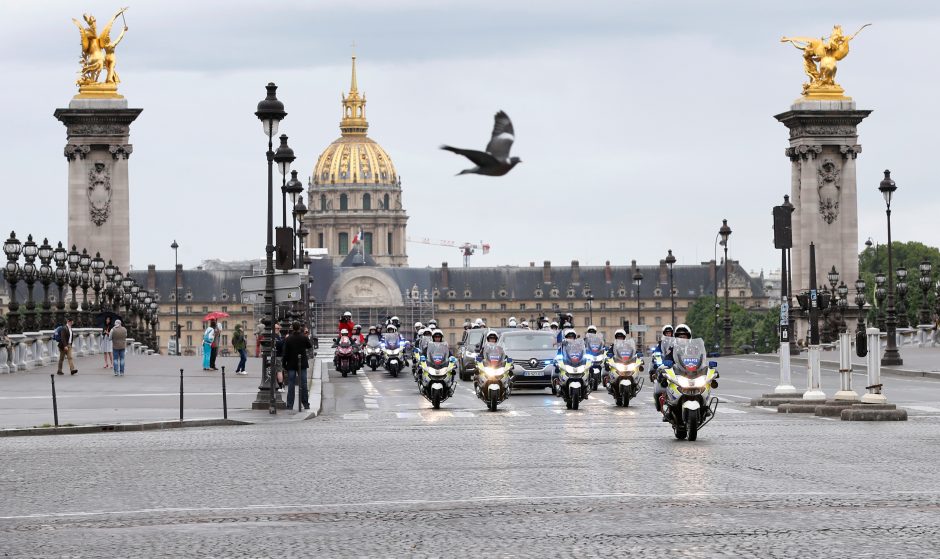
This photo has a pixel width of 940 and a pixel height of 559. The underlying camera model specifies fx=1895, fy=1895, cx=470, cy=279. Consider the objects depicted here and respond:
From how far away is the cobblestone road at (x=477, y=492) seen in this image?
14.3m

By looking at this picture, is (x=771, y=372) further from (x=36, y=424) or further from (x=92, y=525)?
(x=92, y=525)

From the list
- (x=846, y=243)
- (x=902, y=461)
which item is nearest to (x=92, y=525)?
(x=902, y=461)

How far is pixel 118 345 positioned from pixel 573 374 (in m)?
17.5

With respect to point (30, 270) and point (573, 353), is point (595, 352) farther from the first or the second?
point (30, 270)

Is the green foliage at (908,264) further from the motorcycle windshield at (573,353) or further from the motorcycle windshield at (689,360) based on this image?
the motorcycle windshield at (689,360)

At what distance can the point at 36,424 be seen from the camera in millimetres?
30062

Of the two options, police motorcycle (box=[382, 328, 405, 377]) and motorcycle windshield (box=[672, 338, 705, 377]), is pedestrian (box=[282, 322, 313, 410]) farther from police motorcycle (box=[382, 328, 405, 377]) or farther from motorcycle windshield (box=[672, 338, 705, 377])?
police motorcycle (box=[382, 328, 405, 377])

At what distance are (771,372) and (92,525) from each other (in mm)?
48613

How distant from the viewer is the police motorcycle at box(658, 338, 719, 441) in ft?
84.7

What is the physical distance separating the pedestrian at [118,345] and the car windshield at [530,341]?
34.2 feet

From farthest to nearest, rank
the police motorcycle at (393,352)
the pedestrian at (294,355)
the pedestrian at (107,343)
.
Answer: the police motorcycle at (393,352), the pedestrian at (107,343), the pedestrian at (294,355)

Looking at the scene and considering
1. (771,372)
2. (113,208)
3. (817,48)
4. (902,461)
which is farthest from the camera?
(817,48)

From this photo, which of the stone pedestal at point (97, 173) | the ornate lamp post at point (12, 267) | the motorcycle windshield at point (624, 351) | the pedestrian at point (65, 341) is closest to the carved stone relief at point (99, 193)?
the stone pedestal at point (97, 173)

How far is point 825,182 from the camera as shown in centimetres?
10962
